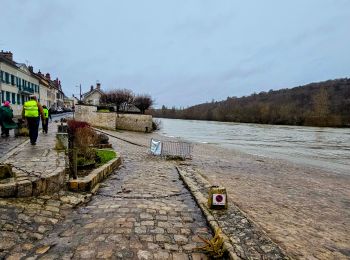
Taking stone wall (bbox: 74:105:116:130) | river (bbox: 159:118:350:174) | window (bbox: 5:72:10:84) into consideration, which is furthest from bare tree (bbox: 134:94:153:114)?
window (bbox: 5:72:10:84)

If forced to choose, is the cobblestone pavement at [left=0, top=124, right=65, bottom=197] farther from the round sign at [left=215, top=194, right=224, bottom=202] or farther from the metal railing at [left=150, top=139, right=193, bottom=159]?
the metal railing at [left=150, top=139, right=193, bottom=159]

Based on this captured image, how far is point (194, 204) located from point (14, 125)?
10.2 meters

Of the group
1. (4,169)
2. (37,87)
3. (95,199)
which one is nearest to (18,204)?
(4,169)

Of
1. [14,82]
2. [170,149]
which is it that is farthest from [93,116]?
[170,149]

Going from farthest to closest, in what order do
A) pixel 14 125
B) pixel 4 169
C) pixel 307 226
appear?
1. pixel 14 125
2. pixel 307 226
3. pixel 4 169

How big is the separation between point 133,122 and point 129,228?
36.6 meters

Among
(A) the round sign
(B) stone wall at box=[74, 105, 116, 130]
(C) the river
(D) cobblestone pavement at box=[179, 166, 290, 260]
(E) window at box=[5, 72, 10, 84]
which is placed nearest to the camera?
(D) cobblestone pavement at box=[179, 166, 290, 260]

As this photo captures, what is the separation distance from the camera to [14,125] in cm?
1358

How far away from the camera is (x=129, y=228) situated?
5020mm

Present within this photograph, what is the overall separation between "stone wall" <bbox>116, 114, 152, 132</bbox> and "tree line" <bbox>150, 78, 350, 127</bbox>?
2258cm

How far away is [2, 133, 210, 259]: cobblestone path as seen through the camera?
13.8 ft

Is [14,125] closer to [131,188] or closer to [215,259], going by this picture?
[131,188]

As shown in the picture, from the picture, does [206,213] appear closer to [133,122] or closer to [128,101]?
[133,122]

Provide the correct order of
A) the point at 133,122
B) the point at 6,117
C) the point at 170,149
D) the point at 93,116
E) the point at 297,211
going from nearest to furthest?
the point at 297,211 < the point at 6,117 < the point at 170,149 < the point at 93,116 < the point at 133,122
